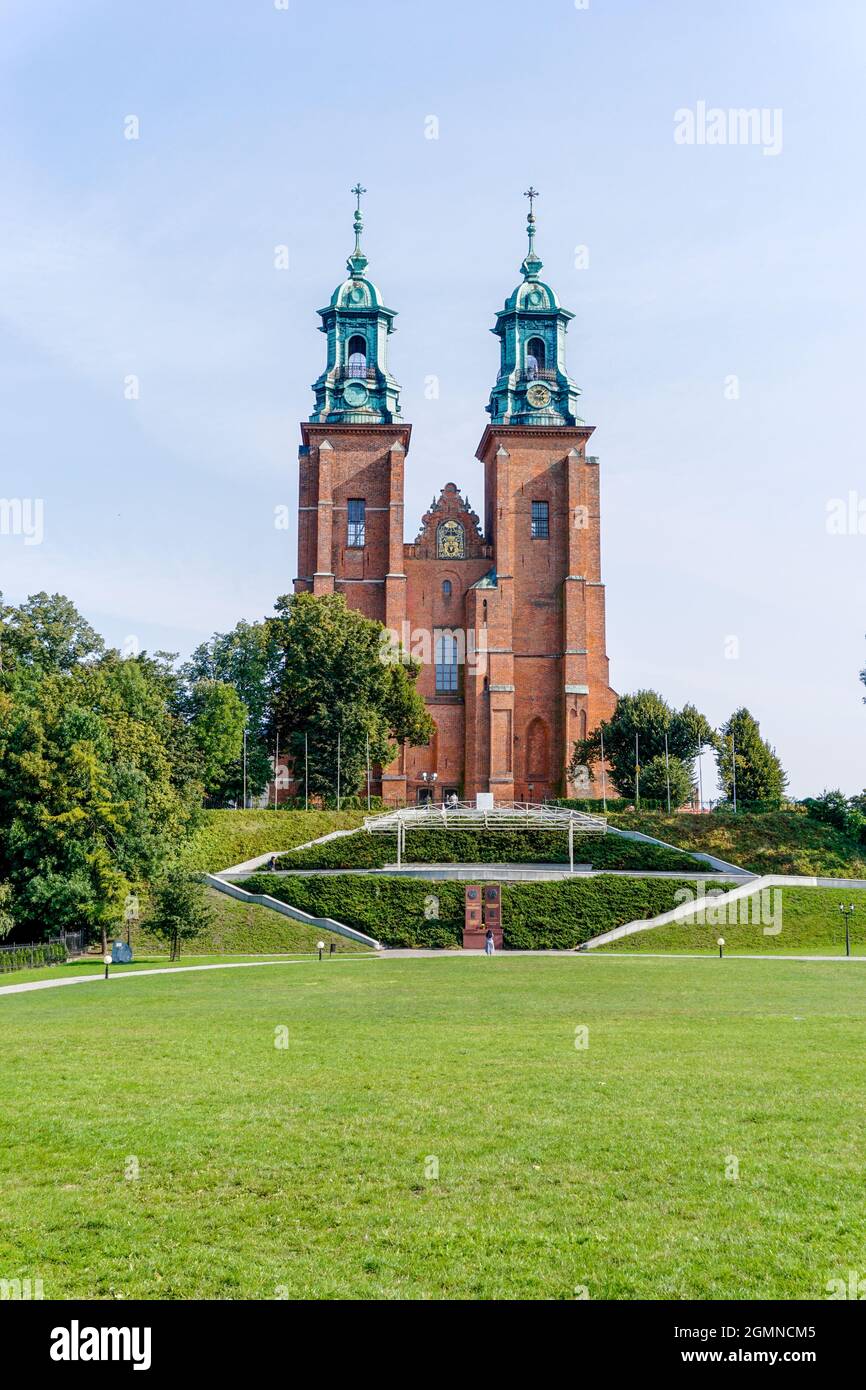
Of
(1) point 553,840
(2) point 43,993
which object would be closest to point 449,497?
(1) point 553,840

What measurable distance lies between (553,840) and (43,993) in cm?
3044

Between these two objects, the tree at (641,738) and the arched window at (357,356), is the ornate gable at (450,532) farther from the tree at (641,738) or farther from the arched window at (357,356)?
the tree at (641,738)

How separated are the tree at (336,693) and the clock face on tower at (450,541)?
10913mm

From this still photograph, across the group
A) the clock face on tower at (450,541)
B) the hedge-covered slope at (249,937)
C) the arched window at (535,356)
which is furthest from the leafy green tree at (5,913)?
the arched window at (535,356)

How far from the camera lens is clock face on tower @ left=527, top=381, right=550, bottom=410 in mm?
76000

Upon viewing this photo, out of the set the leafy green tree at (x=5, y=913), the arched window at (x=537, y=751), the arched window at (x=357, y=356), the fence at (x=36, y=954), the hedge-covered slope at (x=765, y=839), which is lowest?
the fence at (x=36, y=954)

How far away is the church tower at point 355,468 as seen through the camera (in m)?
73.0

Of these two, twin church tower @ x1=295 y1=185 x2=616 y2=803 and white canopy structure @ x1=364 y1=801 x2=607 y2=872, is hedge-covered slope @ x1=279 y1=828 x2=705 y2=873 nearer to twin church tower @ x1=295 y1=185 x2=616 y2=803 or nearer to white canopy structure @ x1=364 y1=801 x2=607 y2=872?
white canopy structure @ x1=364 y1=801 x2=607 y2=872

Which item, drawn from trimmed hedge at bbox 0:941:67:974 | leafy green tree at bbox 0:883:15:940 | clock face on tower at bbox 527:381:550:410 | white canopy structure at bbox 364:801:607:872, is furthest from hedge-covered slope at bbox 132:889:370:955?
clock face on tower at bbox 527:381:550:410

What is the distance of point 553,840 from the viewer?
52.7 meters

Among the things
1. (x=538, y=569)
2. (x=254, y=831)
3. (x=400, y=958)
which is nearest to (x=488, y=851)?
(x=254, y=831)

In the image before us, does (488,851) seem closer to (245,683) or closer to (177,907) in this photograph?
(177,907)
